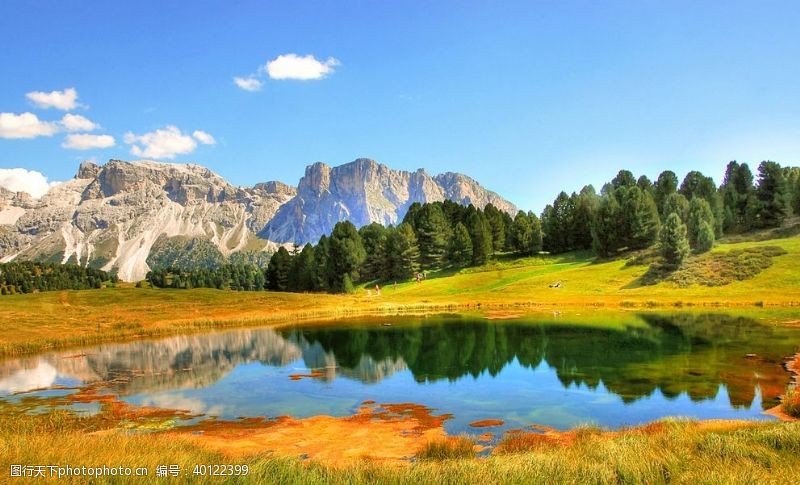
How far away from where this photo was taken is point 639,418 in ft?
63.5

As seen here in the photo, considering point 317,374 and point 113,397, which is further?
point 317,374

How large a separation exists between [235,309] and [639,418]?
63246 mm

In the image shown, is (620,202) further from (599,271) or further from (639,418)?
(639,418)

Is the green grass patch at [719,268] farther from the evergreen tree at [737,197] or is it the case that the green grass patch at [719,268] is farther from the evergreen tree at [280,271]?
the evergreen tree at [280,271]

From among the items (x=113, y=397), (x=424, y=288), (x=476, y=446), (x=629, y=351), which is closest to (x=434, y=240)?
(x=424, y=288)

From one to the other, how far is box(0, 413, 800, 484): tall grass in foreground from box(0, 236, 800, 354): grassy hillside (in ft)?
137

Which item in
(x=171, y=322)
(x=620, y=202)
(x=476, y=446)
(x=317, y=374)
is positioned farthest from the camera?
(x=620, y=202)

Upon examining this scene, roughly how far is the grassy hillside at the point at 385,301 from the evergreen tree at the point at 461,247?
47.7 ft

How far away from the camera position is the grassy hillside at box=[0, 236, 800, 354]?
55406 mm

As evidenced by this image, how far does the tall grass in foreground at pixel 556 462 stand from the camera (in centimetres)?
948

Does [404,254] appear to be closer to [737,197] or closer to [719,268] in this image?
→ [719,268]

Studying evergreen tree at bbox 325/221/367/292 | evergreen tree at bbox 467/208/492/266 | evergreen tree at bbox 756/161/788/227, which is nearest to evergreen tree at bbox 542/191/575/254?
evergreen tree at bbox 467/208/492/266

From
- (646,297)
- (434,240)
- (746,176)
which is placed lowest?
(646,297)

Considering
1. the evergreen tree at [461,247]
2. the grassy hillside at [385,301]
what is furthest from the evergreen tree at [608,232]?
the evergreen tree at [461,247]
